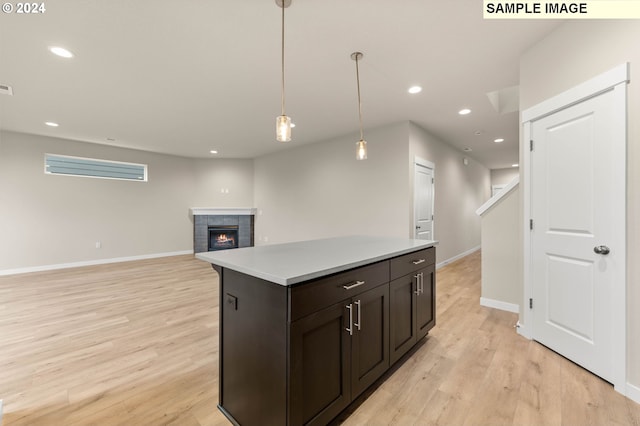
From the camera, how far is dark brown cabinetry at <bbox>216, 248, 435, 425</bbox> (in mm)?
1206

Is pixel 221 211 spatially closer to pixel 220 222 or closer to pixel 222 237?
pixel 220 222

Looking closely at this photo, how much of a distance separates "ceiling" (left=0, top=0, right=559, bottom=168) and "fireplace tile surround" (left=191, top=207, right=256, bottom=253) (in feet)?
10.4

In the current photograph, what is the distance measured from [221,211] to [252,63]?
5.62 m

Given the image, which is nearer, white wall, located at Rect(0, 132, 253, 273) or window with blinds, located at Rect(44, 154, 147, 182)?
white wall, located at Rect(0, 132, 253, 273)

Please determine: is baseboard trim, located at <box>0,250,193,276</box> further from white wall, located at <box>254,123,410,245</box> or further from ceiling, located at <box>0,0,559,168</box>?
ceiling, located at <box>0,0,559,168</box>

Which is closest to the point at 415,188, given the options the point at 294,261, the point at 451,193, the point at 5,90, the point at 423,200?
the point at 423,200

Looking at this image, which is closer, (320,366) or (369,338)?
(320,366)

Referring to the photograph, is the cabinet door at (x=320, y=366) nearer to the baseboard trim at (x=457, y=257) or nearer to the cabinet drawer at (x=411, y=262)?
the cabinet drawer at (x=411, y=262)

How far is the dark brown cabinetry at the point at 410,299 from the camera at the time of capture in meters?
1.90

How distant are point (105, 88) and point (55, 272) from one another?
426cm

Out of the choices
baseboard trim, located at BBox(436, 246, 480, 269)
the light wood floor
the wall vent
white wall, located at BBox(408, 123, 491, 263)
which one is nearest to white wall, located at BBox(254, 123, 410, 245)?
white wall, located at BBox(408, 123, 491, 263)

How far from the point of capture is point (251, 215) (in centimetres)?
791

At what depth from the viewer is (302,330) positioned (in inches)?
48.1

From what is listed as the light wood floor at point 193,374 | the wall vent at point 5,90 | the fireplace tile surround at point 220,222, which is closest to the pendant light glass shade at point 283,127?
the light wood floor at point 193,374
